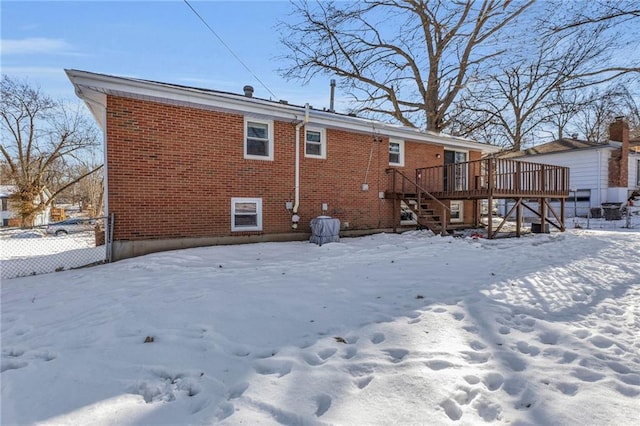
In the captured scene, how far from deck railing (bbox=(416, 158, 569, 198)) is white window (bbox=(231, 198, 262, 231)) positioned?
632 centimetres

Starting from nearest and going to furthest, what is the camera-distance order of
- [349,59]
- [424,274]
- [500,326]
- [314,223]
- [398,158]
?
1. [500,326]
2. [424,274]
3. [314,223]
4. [398,158]
5. [349,59]

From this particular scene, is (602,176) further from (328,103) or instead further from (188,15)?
(188,15)

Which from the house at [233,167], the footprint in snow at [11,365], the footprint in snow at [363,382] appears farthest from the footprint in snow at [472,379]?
the house at [233,167]

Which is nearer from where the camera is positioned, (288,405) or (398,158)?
(288,405)

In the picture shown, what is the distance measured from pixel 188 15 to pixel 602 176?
875 inches

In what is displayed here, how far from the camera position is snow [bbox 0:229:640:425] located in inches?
81.4

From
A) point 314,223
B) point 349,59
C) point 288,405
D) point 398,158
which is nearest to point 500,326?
point 288,405

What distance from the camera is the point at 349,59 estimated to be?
65.9 ft

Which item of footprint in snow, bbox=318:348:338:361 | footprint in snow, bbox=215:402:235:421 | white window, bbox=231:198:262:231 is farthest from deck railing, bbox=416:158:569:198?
footprint in snow, bbox=215:402:235:421

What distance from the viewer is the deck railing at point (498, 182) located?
10.2 meters

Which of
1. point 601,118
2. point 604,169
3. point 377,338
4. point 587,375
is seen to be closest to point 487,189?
point 587,375

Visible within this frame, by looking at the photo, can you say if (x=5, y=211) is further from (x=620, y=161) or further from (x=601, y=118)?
(x=601, y=118)

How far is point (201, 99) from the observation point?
310 inches

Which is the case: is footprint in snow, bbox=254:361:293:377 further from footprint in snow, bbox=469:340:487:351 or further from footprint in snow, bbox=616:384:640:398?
footprint in snow, bbox=616:384:640:398
